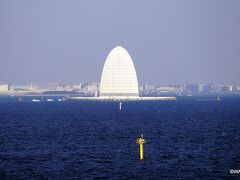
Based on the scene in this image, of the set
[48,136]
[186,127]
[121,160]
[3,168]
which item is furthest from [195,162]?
[186,127]

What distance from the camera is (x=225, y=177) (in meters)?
45.7

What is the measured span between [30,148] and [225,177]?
81.6ft

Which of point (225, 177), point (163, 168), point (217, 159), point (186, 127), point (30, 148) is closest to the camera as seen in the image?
point (225, 177)

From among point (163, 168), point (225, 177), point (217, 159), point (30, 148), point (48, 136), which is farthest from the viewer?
→ point (48, 136)

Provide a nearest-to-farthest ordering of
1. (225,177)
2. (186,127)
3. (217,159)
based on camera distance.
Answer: (225,177), (217,159), (186,127)

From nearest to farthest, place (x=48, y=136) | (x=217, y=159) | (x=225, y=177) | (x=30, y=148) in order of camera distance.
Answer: (x=225, y=177), (x=217, y=159), (x=30, y=148), (x=48, y=136)

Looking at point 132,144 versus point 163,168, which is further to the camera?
point 132,144

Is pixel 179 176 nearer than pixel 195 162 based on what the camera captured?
Yes

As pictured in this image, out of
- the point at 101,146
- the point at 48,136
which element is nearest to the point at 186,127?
the point at 48,136

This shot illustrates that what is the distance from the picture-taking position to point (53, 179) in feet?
151

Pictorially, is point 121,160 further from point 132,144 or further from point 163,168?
point 132,144

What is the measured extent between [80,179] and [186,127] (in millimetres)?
47577

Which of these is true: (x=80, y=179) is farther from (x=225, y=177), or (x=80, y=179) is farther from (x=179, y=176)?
(x=225, y=177)

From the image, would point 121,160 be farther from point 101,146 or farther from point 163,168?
point 101,146
